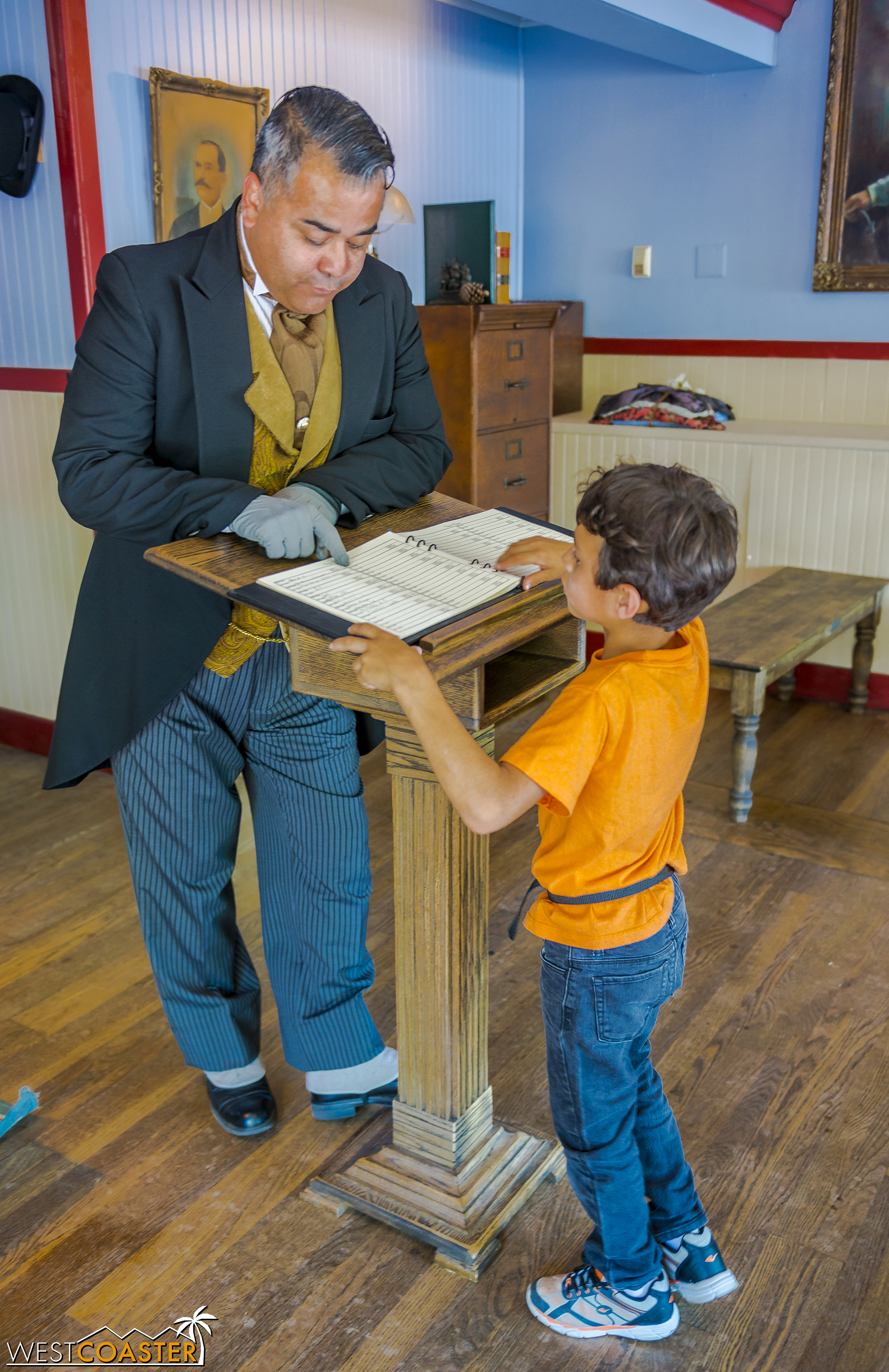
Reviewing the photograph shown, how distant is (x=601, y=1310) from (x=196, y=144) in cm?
309

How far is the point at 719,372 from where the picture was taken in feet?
14.7

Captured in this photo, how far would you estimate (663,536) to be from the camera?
1.19 metres

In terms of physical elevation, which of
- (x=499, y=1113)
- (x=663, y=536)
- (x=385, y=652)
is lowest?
(x=499, y=1113)

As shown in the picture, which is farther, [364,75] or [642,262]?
[642,262]

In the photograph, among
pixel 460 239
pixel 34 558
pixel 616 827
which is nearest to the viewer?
pixel 616 827

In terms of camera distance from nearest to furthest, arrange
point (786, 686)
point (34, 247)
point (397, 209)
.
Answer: point (34, 247) < point (397, 209) < point (786, 686)

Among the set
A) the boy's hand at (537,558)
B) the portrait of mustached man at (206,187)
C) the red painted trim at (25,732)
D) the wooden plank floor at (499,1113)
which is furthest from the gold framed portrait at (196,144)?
the boy's hand at (537,558)

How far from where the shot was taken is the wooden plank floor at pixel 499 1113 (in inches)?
59.7

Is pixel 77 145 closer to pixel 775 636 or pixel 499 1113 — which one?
pixel 775 636

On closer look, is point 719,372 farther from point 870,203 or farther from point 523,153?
point 523,153

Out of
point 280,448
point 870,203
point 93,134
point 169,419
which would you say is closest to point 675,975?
point 280,448

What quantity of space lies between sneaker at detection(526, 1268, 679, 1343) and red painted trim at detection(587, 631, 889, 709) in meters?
2.75

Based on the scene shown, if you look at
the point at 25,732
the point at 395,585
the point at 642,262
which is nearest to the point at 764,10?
the point at 642,262

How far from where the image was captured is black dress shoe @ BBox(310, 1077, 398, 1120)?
193cm
